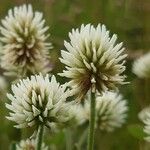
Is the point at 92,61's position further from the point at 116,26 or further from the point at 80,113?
the point at 116,26

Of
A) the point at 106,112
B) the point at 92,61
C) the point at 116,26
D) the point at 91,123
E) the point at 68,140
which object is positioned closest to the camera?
the point at 91,123

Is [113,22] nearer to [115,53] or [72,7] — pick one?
[72,7]

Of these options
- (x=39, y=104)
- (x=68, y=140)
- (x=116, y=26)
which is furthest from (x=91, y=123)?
(x=116, y=26)

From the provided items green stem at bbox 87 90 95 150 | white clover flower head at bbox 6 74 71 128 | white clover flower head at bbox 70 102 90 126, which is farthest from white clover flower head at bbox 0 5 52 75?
green stem at bbox 87 90 95 150

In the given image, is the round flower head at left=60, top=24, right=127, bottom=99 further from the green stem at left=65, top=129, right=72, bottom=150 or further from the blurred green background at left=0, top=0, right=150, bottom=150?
the blurred green background at left=0, top=0, right=150, bottom=150

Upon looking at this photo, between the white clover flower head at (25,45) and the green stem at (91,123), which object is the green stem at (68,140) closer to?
the white clover flower head at (25,45)

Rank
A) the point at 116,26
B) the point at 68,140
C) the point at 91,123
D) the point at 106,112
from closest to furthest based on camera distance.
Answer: the point at 91,123, the point at 68,140, the point at 106,112, the point at 116,26

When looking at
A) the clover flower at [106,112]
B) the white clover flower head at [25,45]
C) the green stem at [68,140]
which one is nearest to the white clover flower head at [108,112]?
the clover flower at [106,112]

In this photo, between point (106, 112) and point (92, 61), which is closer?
point (92, 61)
